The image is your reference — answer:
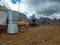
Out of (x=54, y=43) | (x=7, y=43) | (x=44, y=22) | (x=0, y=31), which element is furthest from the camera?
(x=44, y=22)

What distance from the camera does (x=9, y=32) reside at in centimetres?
1549

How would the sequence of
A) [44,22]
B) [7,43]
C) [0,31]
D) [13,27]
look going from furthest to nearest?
1. [44,22]
2. [0,31]
3. [13,27]
4. [7,43]

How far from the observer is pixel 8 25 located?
1573 centimetres

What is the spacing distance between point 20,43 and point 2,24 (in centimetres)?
604

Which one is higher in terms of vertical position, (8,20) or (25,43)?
(8,20)

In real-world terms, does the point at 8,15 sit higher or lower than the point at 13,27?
higher

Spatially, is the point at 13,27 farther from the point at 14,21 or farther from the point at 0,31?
the point at 0,31

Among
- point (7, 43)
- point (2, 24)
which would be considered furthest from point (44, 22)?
point (7, 43)

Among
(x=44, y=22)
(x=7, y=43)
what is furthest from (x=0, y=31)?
(x=44, y=22)

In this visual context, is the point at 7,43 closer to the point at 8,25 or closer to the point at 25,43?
the point at 25,43

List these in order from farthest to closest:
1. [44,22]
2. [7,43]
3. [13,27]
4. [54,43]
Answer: [44,22]
[13,27]
[7,43]
[54,43]

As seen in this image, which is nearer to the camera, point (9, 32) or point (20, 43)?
point (20, 43)

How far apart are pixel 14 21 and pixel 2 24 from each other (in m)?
1.57

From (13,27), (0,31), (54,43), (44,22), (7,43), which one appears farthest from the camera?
(44,22)
